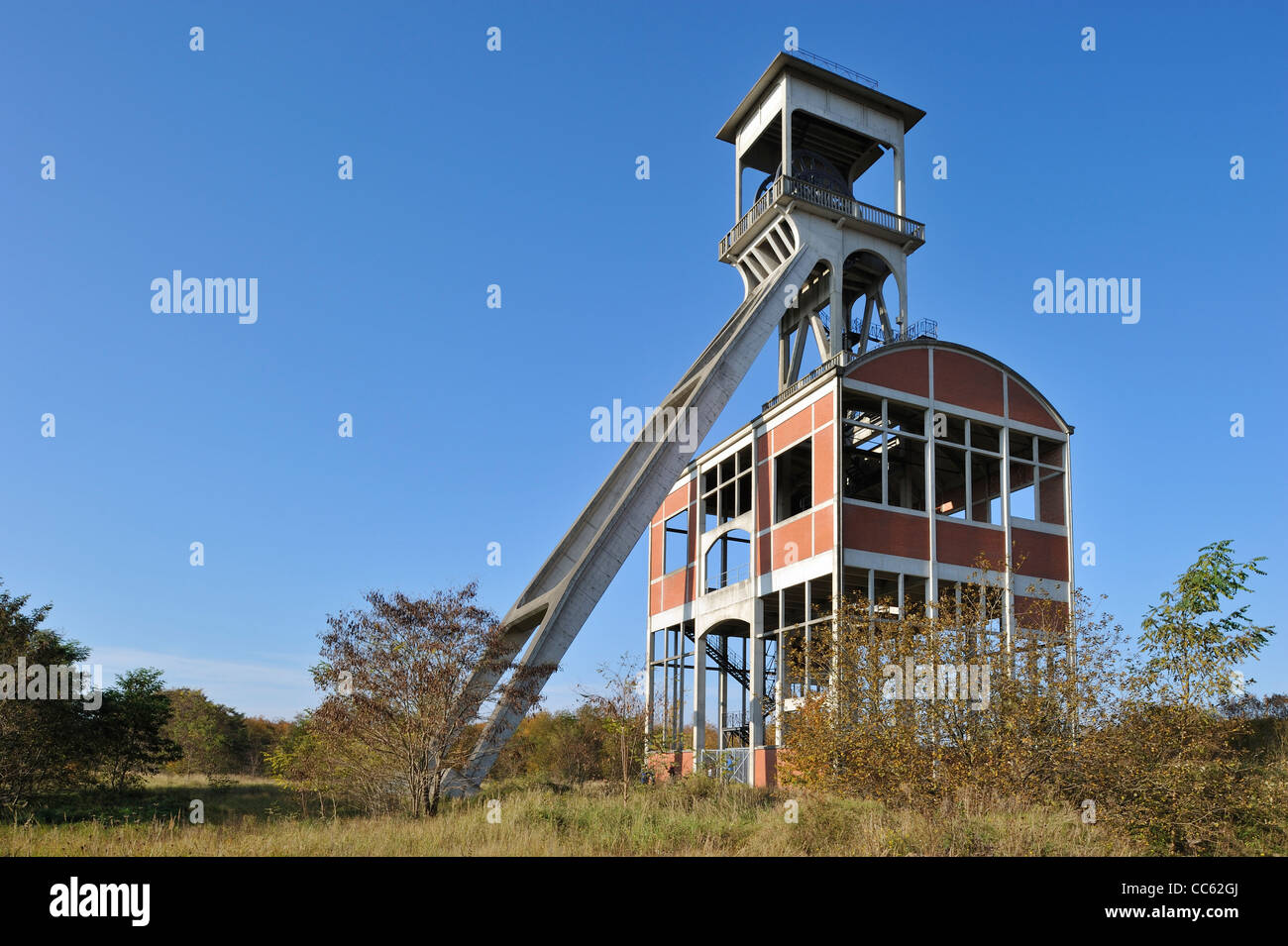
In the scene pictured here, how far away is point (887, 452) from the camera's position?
26391 millimetres

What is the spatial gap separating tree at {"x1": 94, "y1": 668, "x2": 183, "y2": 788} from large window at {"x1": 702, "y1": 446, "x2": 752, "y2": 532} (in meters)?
17.2

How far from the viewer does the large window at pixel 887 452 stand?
83.8 ft

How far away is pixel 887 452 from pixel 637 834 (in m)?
16.6

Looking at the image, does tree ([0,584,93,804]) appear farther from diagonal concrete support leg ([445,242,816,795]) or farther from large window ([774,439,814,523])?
large window ([774,439,814,523])

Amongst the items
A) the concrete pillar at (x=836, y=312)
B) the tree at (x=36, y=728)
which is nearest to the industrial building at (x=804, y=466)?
the concrete pillar at (x=836, y=312)

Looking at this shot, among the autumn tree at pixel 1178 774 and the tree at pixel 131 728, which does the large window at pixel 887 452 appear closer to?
the autumn tree at pixel 1178 774

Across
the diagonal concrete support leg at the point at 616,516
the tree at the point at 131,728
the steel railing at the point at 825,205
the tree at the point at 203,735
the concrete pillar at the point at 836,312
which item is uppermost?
the steel railing at the point at 825,205

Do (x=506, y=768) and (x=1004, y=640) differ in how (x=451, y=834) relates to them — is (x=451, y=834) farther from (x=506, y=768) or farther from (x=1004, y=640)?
(x=506, y=768)

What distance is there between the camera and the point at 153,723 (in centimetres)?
2678

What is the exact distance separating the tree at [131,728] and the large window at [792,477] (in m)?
18.7

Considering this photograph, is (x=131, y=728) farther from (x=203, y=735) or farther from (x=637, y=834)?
(x=637, y=834)

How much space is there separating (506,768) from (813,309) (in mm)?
17996

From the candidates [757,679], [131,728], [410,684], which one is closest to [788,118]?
[757,679]
